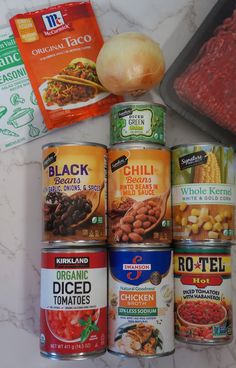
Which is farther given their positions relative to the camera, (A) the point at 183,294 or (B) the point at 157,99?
(B) the point at 157,99

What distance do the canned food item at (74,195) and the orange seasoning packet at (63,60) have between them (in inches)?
9.5

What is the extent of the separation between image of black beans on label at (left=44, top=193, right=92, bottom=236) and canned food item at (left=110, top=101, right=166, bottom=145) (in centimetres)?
18

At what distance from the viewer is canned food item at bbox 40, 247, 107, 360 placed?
111 cm

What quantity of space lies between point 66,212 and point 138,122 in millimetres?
271

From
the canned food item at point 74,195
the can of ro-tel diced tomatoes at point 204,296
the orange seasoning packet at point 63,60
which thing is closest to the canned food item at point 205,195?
the can of ro-tel diced tomatoes at point 204,296

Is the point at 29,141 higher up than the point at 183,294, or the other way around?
the point at 29,141

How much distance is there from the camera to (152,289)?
3.73 ft

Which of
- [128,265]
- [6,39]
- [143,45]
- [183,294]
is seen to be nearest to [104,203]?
[128,265]

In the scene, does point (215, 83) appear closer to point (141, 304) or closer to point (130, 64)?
point (130, 64)

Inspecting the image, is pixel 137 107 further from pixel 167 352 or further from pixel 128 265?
pixel 167 352

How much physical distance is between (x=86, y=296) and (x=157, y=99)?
0.59m

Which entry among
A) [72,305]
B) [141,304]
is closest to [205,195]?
[141,304]

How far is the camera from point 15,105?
135 centimetres
